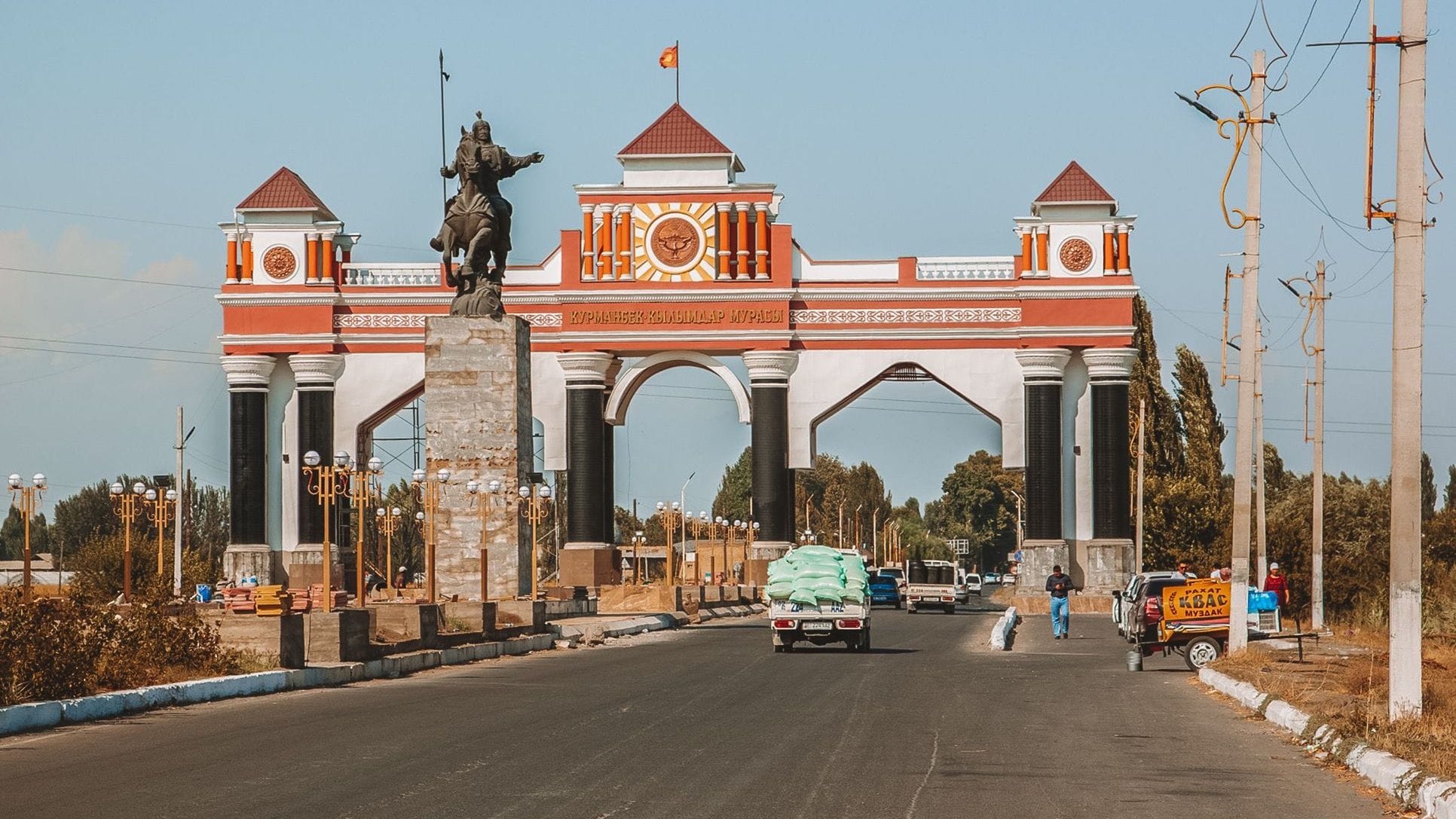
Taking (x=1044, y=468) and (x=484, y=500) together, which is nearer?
(x=484, y=500)

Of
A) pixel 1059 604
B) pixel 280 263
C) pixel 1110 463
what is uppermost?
pixel 280 263

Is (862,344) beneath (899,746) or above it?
above

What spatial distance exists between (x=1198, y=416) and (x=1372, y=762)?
63300 millimetres

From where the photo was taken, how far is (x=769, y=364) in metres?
63.3

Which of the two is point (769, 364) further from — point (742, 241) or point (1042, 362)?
point (1042, 362)

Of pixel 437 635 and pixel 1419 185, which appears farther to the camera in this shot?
pixel 437 635

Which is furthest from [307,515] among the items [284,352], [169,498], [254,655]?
[254,655]

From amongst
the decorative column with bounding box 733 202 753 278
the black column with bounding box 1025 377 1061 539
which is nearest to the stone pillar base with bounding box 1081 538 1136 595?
the black column with bounding box 1025 377 1061 539

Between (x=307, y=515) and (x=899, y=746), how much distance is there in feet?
171

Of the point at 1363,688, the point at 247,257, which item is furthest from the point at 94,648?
the point at 247,257

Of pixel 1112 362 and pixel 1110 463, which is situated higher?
pixel 1112 362

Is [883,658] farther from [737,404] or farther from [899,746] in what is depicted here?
[737,404]

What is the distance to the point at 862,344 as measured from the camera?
6347cm

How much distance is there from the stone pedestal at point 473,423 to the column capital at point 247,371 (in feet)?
107
